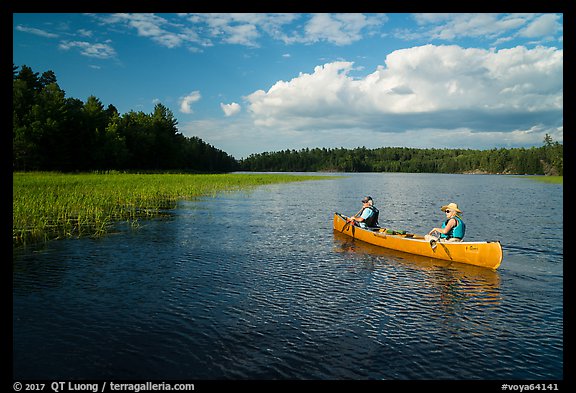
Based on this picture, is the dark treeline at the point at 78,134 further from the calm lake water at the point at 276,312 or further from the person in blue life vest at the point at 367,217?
the person in blue life vest at the point at 367,217

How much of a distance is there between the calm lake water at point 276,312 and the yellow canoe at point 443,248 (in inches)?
14.9

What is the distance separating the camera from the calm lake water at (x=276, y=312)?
7.27 meters

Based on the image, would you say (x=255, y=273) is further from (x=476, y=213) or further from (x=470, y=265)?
(x=476, y=213)

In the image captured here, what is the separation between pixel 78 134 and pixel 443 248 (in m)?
70.9

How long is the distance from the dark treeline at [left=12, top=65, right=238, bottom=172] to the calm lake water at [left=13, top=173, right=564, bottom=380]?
49.7 m

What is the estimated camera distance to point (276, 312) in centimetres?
988

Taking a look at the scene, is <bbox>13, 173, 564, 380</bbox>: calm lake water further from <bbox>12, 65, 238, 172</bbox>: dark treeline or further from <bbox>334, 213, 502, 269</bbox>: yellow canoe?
<bbox>12, 65, 238, 172</bbox>: dark treeline

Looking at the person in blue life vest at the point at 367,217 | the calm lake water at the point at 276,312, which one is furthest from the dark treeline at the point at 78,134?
A: the person in blue life vest at the point at 367,217

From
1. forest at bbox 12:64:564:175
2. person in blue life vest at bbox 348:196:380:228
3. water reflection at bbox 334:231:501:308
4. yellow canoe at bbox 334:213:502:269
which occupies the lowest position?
water reflection at bbox 334:231:501:308

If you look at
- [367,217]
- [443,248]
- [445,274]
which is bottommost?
[445,274]

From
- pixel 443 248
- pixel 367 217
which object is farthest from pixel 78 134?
pixel 443 248

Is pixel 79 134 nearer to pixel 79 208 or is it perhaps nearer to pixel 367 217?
pixel 79 208

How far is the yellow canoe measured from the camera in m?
14.2

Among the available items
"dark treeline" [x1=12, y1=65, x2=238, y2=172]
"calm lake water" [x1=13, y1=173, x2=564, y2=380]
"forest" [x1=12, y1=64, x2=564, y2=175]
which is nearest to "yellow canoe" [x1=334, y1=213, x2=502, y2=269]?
"calm lake water" [x1=13, y1=173, x2=564, y2=380]
